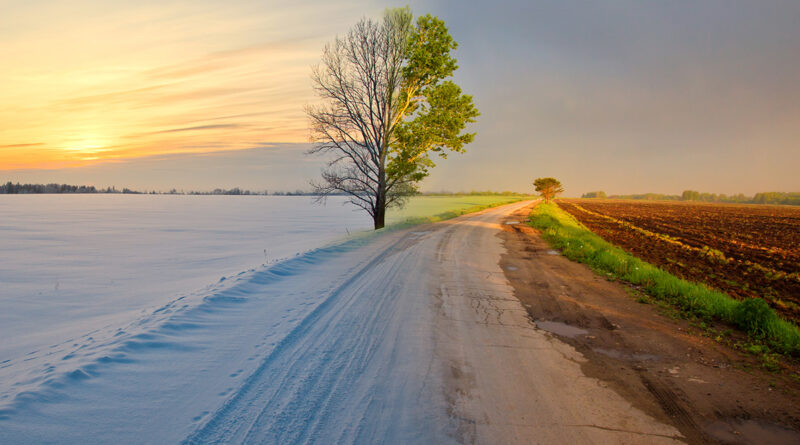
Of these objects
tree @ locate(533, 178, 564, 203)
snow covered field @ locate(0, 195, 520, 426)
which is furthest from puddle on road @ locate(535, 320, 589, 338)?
tree @ locate(533, 178, 564, 203)

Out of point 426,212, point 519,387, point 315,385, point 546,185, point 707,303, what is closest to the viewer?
point 315,385

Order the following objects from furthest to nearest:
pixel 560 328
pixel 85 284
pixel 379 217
→ pixel 379 217 < pixel 85 284 < pixel 560 328

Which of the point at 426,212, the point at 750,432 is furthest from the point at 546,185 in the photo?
the point at 750,432

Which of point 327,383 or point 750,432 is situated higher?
point 327,383

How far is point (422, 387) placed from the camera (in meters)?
3.76

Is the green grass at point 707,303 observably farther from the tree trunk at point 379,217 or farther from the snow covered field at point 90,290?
the tree trunk at point 379,217

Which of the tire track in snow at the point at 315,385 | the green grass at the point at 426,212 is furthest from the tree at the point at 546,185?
the tire track in snow at the point at 315,385

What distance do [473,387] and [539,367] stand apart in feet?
3.66

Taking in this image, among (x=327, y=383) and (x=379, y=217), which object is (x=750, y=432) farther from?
(x=379, y=217)

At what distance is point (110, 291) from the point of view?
9.48 meters

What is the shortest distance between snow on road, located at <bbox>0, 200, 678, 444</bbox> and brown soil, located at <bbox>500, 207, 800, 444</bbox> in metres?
0.35

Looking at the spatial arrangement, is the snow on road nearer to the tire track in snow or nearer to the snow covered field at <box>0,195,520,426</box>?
the tire track in snow

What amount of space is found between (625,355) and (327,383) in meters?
4.06

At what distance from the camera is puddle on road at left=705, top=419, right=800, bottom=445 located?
3.22 m
